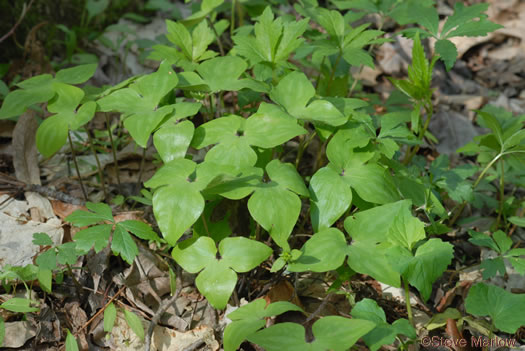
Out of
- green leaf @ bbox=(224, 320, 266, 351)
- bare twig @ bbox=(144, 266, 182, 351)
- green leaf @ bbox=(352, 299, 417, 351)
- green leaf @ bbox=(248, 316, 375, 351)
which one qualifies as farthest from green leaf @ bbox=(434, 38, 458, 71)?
bare twig @ bbox=(144, 266, 182, 351)

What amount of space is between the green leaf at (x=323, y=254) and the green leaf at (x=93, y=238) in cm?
62

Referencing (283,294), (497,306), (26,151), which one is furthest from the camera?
(26,151)

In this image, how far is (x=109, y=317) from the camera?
171 cm

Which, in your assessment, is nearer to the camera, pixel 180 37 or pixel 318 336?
pixel 318 336

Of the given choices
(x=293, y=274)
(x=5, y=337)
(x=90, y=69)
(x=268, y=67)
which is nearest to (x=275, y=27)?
(x=268, y=67)

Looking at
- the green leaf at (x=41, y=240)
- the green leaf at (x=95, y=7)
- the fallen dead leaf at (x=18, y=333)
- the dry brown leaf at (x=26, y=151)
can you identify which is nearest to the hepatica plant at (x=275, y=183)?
the green leaf at (x=41, y=240)

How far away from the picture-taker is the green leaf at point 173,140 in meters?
1.70

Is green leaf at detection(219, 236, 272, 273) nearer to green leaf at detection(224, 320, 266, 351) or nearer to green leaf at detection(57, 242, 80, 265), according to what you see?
green leaf at detection(224, 320, 266, 351)

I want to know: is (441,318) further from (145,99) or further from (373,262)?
(145,99)

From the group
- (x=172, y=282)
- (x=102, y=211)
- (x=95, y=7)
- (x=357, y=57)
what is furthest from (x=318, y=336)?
(x=95, y=7)

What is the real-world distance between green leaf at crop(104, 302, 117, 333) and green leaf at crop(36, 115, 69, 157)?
24.1 inches

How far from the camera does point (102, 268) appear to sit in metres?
1.94

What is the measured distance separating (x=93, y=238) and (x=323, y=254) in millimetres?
770

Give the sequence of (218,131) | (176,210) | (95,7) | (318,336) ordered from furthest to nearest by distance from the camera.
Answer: (95,7) < (218,131) < (176,210) < (318,336)
